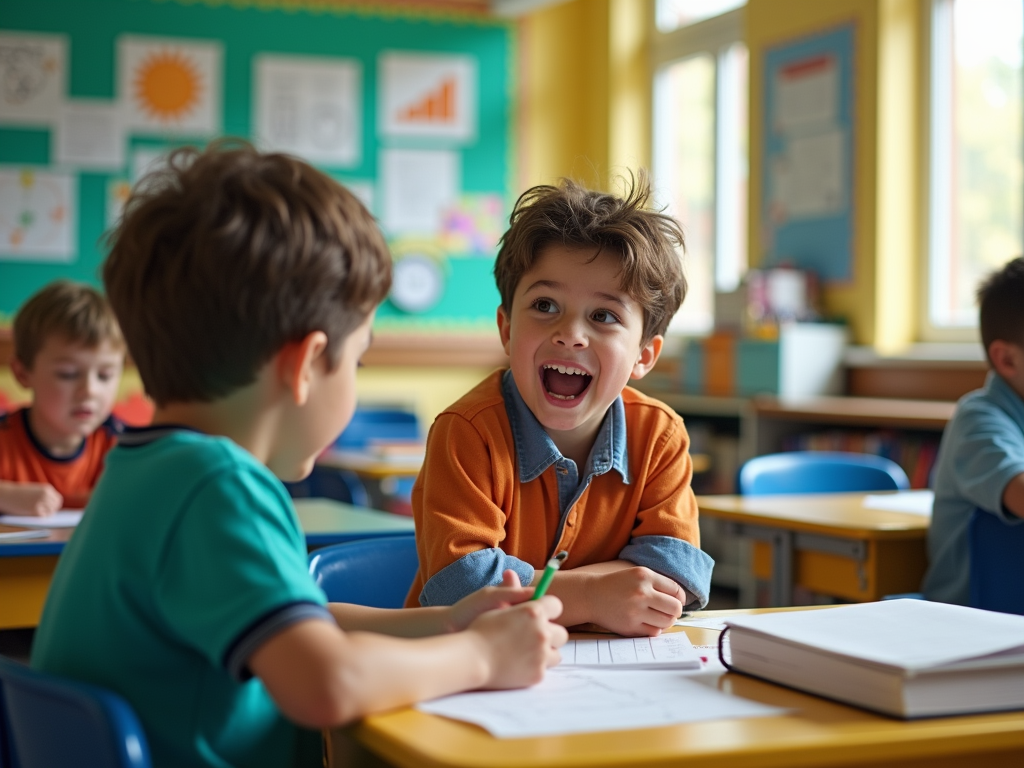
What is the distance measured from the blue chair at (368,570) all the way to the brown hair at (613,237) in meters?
0.40

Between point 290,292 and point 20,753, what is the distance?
1.52ft

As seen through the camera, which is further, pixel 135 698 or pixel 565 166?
pixel 565 166

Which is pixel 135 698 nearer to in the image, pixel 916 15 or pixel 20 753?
pixel 20 753

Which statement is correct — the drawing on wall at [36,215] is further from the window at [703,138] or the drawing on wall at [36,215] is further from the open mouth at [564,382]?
the open mouth at [564,382]

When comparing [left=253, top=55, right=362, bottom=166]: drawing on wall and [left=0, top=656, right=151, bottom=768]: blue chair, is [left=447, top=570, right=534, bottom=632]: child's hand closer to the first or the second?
[left=0, top=656, right=151, bottom=768]: blue chair

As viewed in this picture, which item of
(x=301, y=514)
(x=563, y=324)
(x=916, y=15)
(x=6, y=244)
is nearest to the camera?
(x=563, y=324)

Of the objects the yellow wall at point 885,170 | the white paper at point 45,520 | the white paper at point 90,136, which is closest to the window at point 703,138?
the yellow wall at point 885,170

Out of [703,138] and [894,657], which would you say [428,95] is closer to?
[703,138]

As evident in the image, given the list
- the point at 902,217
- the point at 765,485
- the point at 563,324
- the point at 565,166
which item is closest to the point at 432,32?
the point at 565,166

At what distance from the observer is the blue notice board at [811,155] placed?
516 centimetres

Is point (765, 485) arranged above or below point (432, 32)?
below

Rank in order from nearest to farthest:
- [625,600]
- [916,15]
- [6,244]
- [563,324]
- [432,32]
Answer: [625,600], [563,324], [916,15], [6,244], [432,32]

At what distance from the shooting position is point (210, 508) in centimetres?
96

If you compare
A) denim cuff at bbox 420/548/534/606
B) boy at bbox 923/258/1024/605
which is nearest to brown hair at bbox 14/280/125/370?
denim cuff at bbox 420/548/534/606
